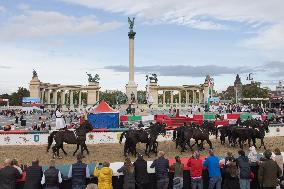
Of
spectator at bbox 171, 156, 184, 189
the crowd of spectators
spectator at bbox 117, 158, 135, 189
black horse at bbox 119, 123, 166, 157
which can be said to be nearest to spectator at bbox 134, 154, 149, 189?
the crowd of spectators

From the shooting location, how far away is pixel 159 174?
11.5m

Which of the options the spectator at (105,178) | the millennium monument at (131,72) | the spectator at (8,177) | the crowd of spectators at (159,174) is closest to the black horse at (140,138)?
the crowd of spectators at (159,174)

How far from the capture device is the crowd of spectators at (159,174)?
34.1ft

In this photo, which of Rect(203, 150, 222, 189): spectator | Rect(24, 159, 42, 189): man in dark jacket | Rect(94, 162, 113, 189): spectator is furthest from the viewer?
Rect(203, 150, 222, 189): spectator

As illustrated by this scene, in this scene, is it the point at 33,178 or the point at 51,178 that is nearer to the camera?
the point at 51,178

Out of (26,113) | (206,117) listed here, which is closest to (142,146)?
(206,117)

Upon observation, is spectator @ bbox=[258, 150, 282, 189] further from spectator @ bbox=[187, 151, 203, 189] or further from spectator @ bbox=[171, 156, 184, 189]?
spectator @ bbox=[171, 156, 184, 189]

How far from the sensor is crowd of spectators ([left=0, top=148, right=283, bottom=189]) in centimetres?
1039

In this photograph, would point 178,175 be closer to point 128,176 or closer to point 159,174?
point 159,174

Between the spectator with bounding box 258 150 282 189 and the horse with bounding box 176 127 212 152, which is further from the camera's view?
the horse with bounding box 176 127 212 152

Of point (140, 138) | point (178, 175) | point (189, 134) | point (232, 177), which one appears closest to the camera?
point (232, 177)

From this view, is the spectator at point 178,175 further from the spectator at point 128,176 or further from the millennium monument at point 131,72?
the millennium monument at point 131,72

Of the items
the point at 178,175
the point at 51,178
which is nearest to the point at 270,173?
the point at 178,175

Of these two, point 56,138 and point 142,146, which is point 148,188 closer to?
point 56,138
